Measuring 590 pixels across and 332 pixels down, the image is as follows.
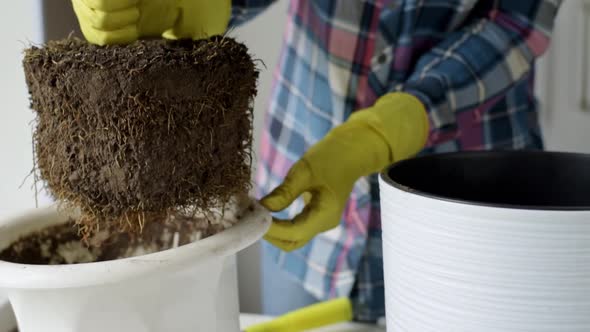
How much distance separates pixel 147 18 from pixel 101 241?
17 cm

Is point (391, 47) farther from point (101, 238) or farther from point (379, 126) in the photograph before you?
point (101, 238)

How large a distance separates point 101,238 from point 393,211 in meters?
0.24

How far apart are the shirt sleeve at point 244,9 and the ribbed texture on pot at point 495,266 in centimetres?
45

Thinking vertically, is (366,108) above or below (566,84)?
above

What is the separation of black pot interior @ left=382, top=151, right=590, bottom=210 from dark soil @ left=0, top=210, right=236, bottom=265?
142 millimetres

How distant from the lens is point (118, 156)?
14.8 inches

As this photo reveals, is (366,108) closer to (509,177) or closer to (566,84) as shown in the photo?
(509,177)

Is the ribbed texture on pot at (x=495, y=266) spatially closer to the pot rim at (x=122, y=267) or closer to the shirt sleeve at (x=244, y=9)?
the pot rim at (x=122, y=267)

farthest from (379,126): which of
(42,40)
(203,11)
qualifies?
(42,40)

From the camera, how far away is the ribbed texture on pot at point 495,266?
0.89 ft

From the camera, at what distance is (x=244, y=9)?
0.72 metres

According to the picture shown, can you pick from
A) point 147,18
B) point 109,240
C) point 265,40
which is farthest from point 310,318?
point 265,40

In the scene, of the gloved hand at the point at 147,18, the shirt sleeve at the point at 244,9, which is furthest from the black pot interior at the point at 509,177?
the shirt sleeve at the point at 244,9

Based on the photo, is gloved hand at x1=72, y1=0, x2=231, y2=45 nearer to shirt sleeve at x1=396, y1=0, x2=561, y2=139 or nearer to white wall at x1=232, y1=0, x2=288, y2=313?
shirt sleeve at x1=396, y1=0, x2=561, y2=139
